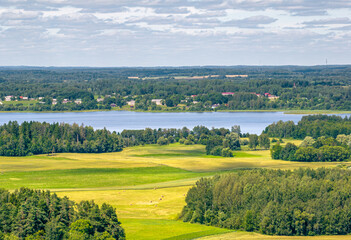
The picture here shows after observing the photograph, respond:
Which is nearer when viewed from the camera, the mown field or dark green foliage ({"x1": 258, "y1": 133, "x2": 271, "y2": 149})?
the mown field

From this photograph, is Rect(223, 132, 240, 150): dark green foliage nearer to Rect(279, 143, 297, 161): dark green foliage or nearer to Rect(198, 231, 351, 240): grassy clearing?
Rect(279, 143, 297, 161): dark green foliage

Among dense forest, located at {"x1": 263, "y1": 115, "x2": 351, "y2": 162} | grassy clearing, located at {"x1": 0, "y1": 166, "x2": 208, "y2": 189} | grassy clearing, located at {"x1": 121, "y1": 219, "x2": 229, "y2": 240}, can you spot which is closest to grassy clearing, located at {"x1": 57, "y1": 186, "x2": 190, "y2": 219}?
grassy clearing, located at {"x1": 121, "y1": 219, "x2": 229, "y2": 240}

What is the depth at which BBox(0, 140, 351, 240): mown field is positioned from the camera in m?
47.7

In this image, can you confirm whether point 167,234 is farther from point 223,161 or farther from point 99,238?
point 223,161

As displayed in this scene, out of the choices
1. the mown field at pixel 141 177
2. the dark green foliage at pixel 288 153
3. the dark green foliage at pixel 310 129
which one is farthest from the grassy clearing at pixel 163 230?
the dark green foliage at pixel 310 129

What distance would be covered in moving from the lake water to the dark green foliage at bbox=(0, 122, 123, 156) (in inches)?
781

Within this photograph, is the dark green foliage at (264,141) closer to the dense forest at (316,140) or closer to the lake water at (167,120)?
the dense forest at (316,140)

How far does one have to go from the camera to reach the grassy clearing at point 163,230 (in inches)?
1705

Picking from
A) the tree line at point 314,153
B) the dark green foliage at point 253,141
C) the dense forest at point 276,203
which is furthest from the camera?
the dark green foliage at point 253,141

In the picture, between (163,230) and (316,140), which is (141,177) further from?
(316,140)

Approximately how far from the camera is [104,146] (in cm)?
10081

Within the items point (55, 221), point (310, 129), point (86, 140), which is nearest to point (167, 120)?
point (310, 129)

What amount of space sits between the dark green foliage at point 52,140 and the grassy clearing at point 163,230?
50008mm

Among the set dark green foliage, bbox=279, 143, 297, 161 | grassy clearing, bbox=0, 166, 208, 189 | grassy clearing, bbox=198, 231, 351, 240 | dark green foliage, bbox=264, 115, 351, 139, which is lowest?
grassy clearing, bbox=198, 231, 351, 240
